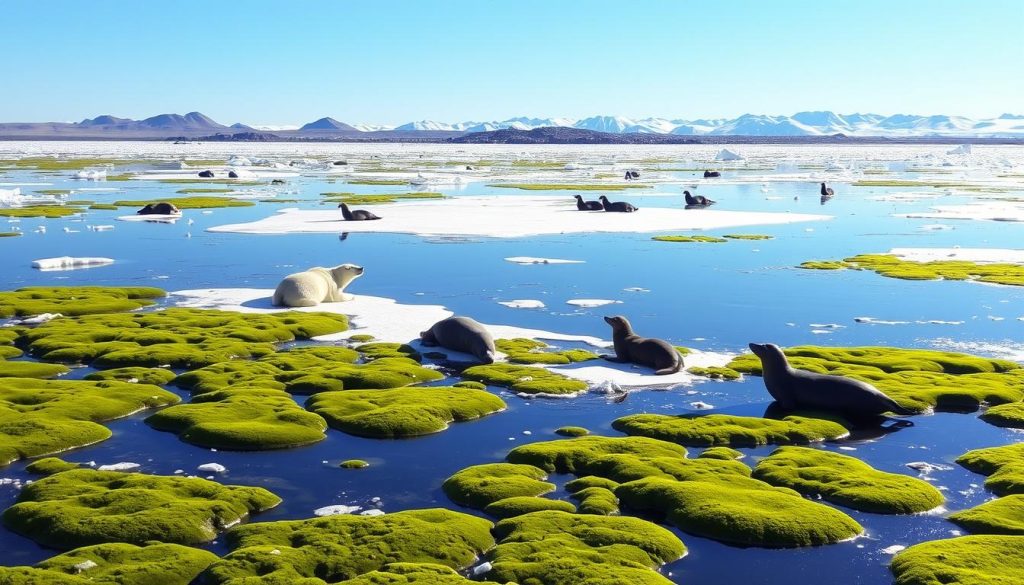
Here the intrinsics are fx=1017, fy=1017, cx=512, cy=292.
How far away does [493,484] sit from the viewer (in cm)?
1010

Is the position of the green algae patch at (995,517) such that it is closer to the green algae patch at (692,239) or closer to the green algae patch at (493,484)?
the green algae patch at (493,484)

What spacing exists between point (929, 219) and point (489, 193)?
73.5 feet

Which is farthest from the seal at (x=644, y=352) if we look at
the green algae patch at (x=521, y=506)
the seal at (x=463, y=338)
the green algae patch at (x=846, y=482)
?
the green algae patch at (x=521, y=506)

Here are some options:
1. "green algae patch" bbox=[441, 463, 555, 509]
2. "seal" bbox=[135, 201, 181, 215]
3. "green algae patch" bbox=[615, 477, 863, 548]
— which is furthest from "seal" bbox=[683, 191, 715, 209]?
"green algae patch" bbox=[615, 477, 863, 548]

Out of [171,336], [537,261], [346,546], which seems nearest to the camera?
[346,546]

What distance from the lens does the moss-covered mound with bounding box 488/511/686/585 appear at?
8039 millimetres

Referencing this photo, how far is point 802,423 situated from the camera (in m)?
12.6

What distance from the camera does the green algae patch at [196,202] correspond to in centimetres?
4442

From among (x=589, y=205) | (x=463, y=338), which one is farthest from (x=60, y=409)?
(x=589, y=205)

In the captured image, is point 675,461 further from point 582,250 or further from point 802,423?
point 582,250

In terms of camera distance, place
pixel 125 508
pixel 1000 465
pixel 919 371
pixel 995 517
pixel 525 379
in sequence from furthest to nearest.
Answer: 1. pixel 919 371
2. pixel 525 379
3. pixel 1000 465
4. pixel 995 517
5. pixel 125 508

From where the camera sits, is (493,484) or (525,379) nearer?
(493,484)

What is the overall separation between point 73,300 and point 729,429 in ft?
47.1

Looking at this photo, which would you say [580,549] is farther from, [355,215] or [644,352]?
[355,215]
